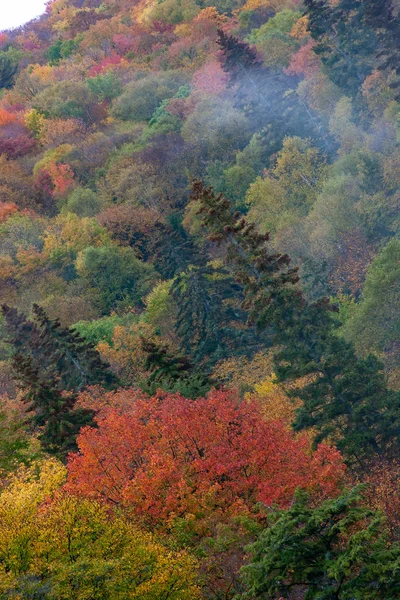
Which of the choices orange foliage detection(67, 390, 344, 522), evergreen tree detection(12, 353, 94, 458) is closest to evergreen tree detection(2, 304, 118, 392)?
evergreen tree detection(12, 353, 94, 458)

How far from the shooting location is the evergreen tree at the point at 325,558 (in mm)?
18203

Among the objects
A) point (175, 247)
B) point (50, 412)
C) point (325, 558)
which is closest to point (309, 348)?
point (50, 412)

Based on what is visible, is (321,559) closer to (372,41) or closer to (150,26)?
(372,41)

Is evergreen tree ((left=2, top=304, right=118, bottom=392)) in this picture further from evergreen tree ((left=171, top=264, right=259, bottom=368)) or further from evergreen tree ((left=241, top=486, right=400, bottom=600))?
evergreen tree ((left=241, top=486, right=400, bottom=600))

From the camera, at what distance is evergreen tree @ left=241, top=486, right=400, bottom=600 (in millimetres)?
18203

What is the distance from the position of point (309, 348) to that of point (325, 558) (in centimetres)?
1804

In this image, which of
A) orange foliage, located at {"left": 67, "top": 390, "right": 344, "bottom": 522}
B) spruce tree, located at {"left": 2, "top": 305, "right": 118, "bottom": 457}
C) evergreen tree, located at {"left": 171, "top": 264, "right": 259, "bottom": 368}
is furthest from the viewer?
evergreen tree, located at {"left": 171, "top": 264, "right": 259, "bottom": 368}

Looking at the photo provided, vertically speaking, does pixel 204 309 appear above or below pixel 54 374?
below

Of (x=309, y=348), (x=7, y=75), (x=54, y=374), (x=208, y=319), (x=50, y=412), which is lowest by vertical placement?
(x=208, y=319)

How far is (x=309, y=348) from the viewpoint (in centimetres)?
3669

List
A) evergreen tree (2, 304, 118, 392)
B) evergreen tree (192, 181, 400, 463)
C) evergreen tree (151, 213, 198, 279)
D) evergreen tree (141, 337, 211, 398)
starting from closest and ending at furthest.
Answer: evergreen tree (192, 181, 400, 463)
evergreen tree (141, 337, 211, 398)
evergreen tree (2, 304, 118, 392)
evergreen tree (151, 213, 198, 279)

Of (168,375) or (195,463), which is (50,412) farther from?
(195,463)

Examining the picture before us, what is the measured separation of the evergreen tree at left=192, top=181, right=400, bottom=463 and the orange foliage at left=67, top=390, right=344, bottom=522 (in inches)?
111

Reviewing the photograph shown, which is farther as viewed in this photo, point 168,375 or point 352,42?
point 352,42
